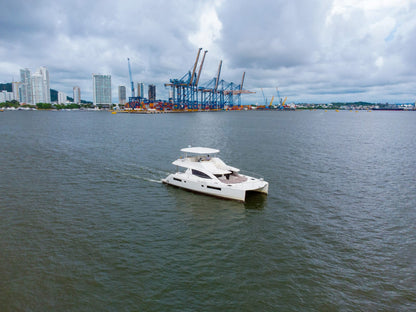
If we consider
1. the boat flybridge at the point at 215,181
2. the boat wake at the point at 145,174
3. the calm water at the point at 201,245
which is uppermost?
the boat flybridge at the point at 215,181

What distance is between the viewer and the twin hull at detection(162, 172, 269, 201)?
23.9 metres

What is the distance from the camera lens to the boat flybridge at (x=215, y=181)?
24.2 metres

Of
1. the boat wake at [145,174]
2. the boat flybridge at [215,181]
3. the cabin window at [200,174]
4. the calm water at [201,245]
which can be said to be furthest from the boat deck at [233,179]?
the boat wake at [145,174]

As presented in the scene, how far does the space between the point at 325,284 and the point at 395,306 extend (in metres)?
3.02

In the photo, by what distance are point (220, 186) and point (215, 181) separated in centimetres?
87

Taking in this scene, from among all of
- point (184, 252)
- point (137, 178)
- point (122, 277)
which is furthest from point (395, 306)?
point (137, 178)

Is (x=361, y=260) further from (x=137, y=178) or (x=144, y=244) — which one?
(x=137, y=178)

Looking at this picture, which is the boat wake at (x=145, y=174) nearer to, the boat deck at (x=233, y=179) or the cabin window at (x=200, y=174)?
the cabin window at (x=200, y=174)

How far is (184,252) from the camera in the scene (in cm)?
1588

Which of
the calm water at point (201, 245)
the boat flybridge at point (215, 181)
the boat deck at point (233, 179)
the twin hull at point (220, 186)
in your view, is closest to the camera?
the calm water at point (201, 245)

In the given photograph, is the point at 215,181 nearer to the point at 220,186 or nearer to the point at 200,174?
the point at 220,186

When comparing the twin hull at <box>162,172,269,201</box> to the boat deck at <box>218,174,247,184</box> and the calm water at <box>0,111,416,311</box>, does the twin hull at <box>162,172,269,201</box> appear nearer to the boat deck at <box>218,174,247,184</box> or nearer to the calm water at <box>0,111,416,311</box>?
the boat deck at <box>218,174,247,184</box>

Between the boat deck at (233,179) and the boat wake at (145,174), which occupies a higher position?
the boat deck at (233,179)

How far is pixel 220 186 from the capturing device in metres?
24.4
